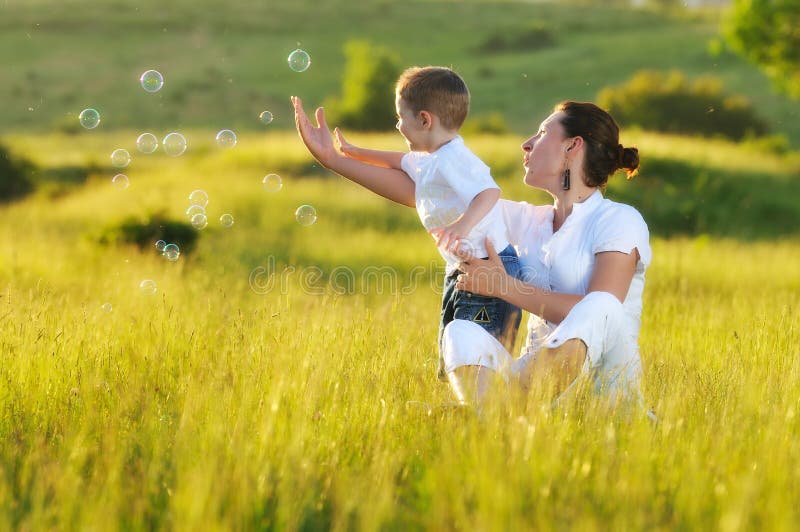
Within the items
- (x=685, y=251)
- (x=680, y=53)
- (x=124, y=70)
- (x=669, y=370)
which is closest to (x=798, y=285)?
(x=685, y=251)

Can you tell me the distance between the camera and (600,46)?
196 feet

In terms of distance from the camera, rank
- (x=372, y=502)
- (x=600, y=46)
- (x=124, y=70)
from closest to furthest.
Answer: (x=372, y=502) < (x=124, y=70) < (x=600, y=46)

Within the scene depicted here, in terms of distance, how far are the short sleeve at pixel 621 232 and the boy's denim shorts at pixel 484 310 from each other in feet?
1.96

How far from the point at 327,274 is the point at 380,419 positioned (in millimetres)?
9648

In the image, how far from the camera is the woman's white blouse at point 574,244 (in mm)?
4477

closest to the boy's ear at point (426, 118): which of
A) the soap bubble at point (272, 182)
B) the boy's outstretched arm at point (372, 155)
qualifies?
the boy's outstretched arm at point (372, 155)

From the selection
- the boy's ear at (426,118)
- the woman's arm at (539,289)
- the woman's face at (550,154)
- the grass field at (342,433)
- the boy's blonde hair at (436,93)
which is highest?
the boy's blonde hair at (436,93)

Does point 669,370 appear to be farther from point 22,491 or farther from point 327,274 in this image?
point 327,274

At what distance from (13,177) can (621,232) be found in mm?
22316

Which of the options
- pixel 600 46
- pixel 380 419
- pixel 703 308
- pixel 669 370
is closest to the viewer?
pixel 380 419

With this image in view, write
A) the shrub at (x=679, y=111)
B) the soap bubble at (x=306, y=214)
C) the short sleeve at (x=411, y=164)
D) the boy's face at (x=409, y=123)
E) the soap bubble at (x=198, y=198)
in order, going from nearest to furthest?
the boy's face at (x=409, y=123)
the short sleeve at (x=411, y=164)
the soap bubble at (x=306, y=214)
the soap bubble at (x=198, y=198)
the shrub at (x=679, y=111)

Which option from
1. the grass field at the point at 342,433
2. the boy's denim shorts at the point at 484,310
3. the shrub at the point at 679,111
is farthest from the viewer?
the shrub at the point at 679,111

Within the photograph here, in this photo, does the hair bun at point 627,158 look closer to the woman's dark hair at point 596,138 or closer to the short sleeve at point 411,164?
the woman's dark hair at point 596,138

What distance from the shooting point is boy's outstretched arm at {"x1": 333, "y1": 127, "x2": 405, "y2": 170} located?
17.9 feet
